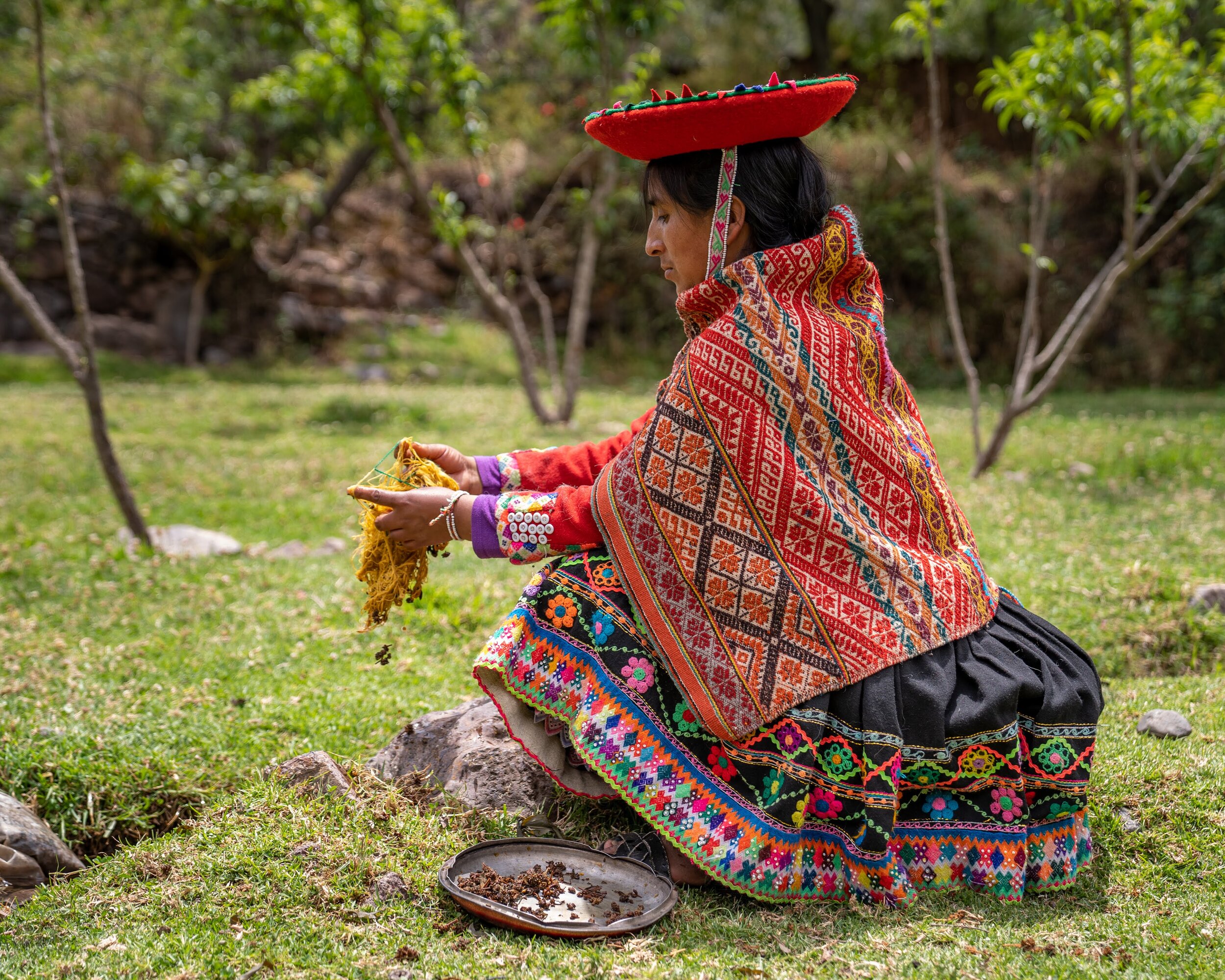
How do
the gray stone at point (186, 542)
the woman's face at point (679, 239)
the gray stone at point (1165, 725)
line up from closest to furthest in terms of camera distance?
the woman's face at point (679, 239) → the gray stone at point (1165, 725) → the gray stone at point (186, 542)

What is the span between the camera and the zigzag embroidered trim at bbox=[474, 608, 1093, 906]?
2.59 meters

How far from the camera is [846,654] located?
2.57 metres

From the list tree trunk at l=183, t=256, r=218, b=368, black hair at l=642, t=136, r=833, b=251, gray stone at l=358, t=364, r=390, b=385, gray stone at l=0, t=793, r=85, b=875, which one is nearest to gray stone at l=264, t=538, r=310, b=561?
gray stone at l=0, t=793, r=85, b=875

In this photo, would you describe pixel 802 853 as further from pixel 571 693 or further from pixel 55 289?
pixel 55 289

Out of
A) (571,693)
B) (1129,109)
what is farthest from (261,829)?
(1129,109)

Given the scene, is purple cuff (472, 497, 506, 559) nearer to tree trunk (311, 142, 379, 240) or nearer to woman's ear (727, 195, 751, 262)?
woman's ear (727, 195, 751, 262)

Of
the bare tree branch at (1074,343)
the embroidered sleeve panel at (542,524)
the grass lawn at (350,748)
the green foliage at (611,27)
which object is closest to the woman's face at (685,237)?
the embroidered sleeve panel at (542,524)

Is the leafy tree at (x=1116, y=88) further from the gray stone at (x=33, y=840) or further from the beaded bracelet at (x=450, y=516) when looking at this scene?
the gray stone at (x=33, y=840)

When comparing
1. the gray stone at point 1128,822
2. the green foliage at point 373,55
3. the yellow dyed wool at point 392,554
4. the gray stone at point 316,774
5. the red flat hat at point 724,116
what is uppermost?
the green foliage at point 373,55

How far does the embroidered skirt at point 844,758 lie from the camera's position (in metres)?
2.58

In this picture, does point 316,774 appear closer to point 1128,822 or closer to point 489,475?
point 489,475

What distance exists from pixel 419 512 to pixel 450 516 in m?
0.09

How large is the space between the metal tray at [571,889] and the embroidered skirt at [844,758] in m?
0.17

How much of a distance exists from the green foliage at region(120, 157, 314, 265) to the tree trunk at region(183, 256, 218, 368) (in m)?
0.10
